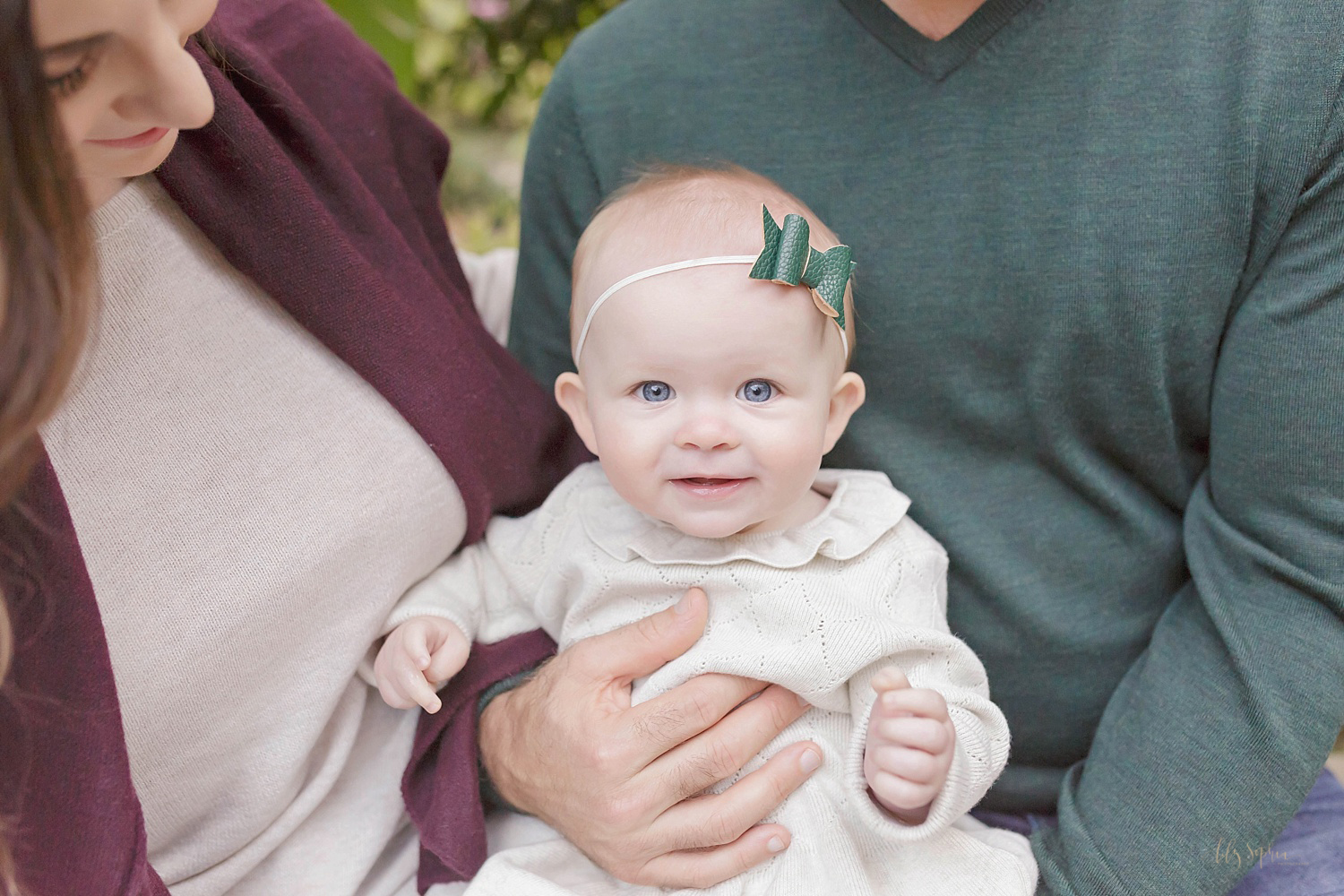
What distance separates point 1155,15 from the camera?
3.82 ft

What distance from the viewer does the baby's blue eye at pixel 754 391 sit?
3.59 ft

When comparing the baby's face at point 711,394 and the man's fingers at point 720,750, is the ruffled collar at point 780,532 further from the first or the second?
the man's fingers at point 720,750

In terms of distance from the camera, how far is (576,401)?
124 cm

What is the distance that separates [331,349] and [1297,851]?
1.34m

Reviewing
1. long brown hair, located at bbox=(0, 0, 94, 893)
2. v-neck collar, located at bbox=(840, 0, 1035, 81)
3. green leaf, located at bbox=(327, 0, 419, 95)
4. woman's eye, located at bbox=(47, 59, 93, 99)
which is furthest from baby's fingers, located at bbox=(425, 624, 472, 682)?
green leaf, located at bbox=(327, 0, 419, 95)

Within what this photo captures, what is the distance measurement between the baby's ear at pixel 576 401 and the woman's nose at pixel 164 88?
0.50 m

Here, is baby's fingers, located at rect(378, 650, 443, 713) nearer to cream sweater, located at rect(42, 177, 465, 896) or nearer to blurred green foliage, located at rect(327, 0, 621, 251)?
cream sweater, located at rect(42, 177, 465, 896)

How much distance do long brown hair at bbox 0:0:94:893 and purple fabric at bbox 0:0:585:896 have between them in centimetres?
24

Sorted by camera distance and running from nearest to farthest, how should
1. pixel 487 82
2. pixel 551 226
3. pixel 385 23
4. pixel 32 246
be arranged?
pixel 32 246
pixel 551 226
pixel 385 23
pixel 487 82

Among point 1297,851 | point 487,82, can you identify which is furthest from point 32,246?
point 487,82

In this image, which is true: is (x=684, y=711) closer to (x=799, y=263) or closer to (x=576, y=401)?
(x=576, y=401)

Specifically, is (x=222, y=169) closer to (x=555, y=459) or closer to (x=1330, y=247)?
(x=555, y=459)

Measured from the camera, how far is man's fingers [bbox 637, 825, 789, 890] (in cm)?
111

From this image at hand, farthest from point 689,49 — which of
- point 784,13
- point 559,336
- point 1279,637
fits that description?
point 1279,637
